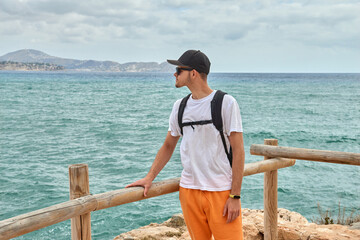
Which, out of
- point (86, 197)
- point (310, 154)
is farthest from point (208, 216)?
point (310, 154)

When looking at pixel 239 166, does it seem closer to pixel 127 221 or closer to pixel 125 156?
pixel 127 221

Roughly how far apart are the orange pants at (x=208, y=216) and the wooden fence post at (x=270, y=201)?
5.35ft

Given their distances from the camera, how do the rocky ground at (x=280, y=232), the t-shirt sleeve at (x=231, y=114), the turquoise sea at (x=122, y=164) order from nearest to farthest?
the t-shirt sleeve at (x=231, y=114)
the rocky ground at (x=280, y=232)
the turquoise sea at (x=122, y=164)

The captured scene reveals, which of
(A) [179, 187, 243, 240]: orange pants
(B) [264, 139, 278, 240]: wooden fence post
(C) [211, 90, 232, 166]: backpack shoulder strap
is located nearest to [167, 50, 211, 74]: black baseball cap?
(C) [211, 90, 232, 166]: backpack shoulder strap

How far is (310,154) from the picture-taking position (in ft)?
13.3

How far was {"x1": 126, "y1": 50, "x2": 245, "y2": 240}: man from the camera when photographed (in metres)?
2.80

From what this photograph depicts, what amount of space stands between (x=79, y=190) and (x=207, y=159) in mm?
924

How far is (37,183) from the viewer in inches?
518

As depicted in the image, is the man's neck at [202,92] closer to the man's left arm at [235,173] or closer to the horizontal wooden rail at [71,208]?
the man's left arm at [235,173]

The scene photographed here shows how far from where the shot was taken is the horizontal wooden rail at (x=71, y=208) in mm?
2422

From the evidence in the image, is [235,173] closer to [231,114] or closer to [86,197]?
[231,114]

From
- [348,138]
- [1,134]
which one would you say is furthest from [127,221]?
[348,138]

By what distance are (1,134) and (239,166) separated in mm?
22265

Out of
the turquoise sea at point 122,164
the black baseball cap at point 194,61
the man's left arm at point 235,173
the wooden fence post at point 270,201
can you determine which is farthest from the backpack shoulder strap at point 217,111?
the turquoise sea at point 122,164
